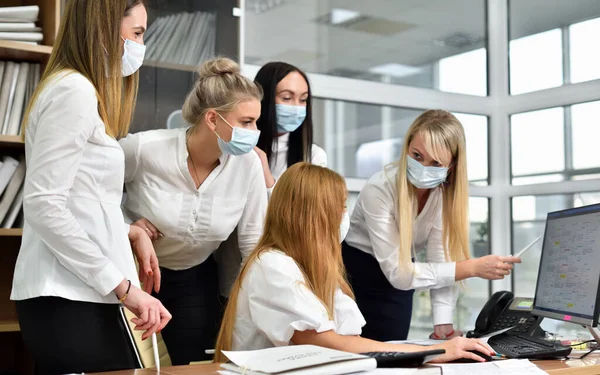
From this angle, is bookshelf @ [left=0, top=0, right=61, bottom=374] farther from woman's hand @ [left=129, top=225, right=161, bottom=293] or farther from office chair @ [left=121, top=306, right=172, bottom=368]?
office chair @ [left=121, top=306, right=172, bottom=368]

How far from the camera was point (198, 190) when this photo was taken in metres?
2.07

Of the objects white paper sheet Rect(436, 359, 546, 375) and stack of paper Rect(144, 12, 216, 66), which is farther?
stack of paper Rect(144, 12, 216, 66)

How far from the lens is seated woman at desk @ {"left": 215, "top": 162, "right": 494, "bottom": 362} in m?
1.64

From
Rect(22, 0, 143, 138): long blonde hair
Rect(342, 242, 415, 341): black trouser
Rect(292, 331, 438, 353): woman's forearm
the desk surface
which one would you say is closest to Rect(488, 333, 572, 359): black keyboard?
the desk surface

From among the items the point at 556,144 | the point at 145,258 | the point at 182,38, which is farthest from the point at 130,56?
the point at 556,144

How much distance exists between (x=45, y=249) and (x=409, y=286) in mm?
1259

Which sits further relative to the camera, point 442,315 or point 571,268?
point 442,315

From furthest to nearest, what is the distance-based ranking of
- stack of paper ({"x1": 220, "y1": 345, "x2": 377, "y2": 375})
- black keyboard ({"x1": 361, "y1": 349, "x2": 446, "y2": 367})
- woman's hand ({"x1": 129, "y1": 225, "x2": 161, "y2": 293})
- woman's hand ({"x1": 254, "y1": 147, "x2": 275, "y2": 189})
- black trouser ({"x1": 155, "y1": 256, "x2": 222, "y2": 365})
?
1. woman's hand ({"x1": 254, "y1": 147, "x2": 275, "y2": 189})
2. black trouser ({"x1": 155, "y1": 256, "x2": 222, "y2": 365})
3. woman's hand ({"x1": 129, "y1": 225, "x2": 161, "y2": 293})
4. black keyboard ({"x1": 361, "y1": 349, "x2": 446, "y2": 367})
5. stack of paper ({"x1": 220, "y1": 345, "x2": 377, "y2": 375})

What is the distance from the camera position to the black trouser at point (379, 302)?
2.51 metres

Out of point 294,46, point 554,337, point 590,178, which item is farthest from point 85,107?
point 590,178

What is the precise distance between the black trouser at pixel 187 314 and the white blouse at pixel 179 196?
0.14 ft

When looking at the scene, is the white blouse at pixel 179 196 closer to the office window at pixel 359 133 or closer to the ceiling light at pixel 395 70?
the office window at pixel 359 133

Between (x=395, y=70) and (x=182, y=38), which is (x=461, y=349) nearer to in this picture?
(x=182, y=38)

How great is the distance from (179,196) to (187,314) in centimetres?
36
